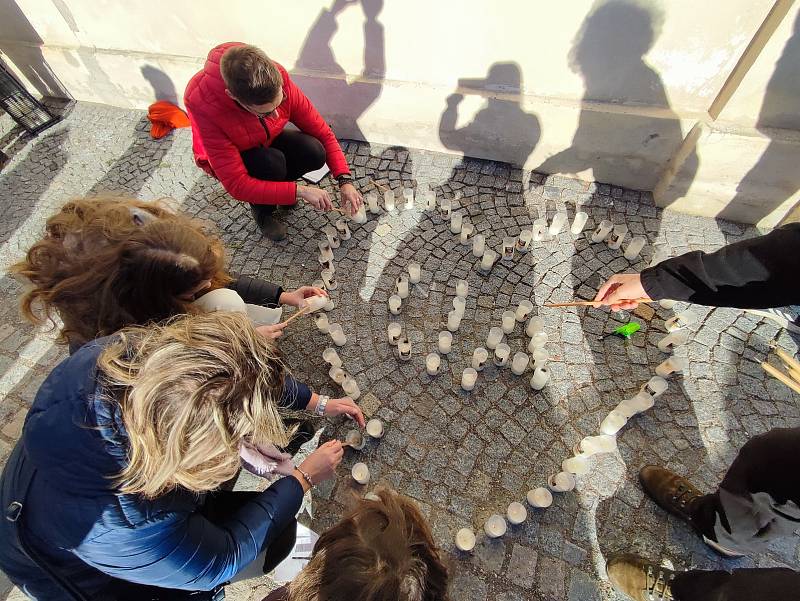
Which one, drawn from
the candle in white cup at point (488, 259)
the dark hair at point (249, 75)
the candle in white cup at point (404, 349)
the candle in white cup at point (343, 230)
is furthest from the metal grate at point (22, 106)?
the candle in white cup at point (488, 259)

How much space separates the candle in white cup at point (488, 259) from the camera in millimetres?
3830

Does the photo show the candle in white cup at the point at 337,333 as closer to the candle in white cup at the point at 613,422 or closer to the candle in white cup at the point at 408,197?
the candle in white cup at the point at 408,197

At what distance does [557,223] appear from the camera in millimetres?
4027

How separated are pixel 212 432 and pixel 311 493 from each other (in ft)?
5.51

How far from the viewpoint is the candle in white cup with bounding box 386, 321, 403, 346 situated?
3.54 metres

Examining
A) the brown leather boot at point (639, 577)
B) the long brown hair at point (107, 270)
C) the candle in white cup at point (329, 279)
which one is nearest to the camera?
the long brown hair at point (107, 270)

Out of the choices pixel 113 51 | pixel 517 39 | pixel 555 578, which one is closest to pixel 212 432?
pixel 555 578

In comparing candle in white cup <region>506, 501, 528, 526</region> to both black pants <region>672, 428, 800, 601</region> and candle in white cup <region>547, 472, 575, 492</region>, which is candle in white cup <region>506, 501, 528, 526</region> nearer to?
candle in white cup <region>547, 472, 575, 492</region>

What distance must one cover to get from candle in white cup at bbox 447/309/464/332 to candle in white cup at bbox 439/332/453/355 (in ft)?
0.39

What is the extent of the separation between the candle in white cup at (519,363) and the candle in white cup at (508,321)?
0.24m

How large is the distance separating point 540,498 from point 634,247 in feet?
7.43

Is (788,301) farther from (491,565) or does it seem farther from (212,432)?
(212,432)

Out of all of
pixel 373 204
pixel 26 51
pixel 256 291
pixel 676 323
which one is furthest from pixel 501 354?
pixel 26 51

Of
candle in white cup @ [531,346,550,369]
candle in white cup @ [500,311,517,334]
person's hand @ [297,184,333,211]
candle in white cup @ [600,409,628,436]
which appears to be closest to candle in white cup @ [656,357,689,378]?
candle in white cup @ [600,409,628,436]
